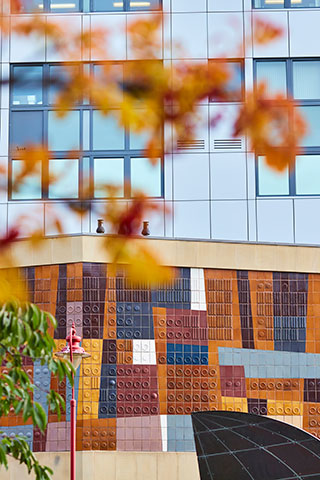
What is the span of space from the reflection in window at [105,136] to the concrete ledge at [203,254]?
12.6 feet

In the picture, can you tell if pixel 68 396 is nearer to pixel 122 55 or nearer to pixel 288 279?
pixel 288 279

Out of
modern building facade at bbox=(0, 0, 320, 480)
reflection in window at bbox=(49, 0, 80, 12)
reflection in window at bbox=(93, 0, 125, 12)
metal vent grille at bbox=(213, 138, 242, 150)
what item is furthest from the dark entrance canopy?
reflection in window at bbox=(49, 0, 80, 12)

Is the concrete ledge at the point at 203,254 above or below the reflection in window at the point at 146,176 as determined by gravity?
below

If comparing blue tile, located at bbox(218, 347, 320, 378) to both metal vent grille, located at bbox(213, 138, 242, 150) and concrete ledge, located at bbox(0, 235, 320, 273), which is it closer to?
concrete ledge, located at bbox(0, 235, 320, 273)

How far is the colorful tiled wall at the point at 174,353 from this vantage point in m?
22.5

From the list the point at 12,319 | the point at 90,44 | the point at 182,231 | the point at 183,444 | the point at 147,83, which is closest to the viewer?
the point at 147,83

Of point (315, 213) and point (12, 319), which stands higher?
point (315, 213)

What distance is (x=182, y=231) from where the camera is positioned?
84.8 feet

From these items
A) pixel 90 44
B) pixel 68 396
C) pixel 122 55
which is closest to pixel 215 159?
pixel 122 55

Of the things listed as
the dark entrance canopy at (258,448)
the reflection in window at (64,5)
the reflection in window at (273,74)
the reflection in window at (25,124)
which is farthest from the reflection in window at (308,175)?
the reflection in window at (64,5)

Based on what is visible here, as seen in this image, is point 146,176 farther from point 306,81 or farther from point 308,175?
point 306,81

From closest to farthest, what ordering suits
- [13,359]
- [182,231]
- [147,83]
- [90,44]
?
[147,83], [90,44], [13,359], [182,231]

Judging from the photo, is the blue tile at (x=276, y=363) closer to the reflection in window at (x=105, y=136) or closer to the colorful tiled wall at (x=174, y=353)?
the colorful tiled wall at (x=174, y=353)

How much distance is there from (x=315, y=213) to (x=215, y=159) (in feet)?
9.75
